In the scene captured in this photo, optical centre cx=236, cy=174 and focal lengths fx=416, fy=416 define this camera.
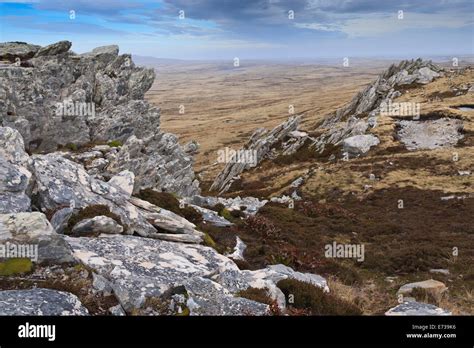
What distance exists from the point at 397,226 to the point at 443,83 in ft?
241

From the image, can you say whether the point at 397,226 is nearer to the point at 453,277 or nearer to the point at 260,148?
the point at 453,277

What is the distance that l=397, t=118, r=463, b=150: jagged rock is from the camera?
194 ft

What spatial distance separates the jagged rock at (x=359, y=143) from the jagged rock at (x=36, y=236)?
52784 millimetres

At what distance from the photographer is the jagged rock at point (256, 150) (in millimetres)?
65312

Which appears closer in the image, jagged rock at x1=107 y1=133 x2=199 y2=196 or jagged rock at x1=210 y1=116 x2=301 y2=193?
jagged rock at x1=107 y1=133 x2=199 y2=196

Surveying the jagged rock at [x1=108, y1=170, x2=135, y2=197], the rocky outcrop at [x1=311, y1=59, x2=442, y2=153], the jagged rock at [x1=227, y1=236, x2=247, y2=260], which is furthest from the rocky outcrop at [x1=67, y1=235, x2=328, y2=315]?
the rocky outcrop at [x1=311, y1=59, x2=442, y2=153]

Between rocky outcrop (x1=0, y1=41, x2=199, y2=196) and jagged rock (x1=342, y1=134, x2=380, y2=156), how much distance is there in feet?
84.4

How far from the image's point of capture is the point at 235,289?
1149cm

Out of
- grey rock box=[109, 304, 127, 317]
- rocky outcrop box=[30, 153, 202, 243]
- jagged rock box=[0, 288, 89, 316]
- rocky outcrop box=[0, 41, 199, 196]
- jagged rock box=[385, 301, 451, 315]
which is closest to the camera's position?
jagged rock box=[0, 288, 89, 316]

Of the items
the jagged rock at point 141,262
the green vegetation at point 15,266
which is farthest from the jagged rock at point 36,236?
the jagged rock at point 141,262

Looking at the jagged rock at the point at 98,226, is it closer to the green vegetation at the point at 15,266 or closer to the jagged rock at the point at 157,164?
the green vegetation at the point at 15,266

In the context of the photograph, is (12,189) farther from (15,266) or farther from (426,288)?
(426,288)

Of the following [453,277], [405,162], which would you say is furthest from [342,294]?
[405,162]

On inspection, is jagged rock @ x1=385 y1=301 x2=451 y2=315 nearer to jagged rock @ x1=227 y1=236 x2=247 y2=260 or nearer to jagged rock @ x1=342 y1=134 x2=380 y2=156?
jagged rock @ x1=227 y1=236 x2=247 y2=260
